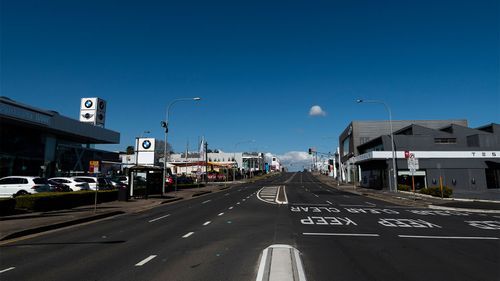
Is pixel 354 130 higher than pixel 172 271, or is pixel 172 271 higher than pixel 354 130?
pixel 354 130

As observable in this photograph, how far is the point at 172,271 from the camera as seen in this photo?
704 centimetres

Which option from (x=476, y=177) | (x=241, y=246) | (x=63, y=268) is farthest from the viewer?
(x=476, y=177)

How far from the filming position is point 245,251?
898 cm

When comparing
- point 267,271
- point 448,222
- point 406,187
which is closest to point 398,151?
point 406,187

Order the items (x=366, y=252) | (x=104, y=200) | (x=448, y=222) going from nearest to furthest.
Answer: (x=366, y=252), (x=448, y=222), (x=104, y=200)

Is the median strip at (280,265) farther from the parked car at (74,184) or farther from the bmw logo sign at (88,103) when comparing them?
the bmw logo sign at (88,103)

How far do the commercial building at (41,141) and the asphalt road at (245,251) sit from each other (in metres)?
23.9

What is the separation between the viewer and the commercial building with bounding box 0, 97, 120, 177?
1490 inches

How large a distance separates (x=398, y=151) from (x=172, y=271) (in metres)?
45.8

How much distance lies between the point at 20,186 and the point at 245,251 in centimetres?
2173

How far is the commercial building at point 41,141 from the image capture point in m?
37.8

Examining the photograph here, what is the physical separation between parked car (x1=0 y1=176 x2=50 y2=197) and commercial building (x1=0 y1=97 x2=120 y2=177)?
27.8 feet

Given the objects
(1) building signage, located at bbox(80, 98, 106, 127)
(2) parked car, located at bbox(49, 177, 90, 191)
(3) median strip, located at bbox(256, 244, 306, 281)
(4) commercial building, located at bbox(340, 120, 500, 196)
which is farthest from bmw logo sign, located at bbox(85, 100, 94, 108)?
(3) median strip, located at bbox(256, 244, 306, 281)

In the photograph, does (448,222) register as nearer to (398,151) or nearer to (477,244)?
(477,244)
